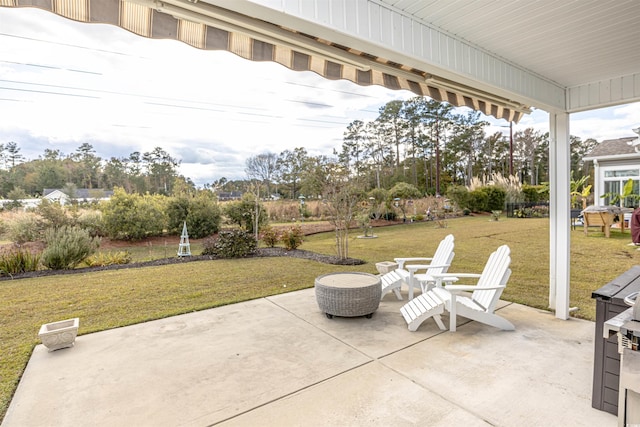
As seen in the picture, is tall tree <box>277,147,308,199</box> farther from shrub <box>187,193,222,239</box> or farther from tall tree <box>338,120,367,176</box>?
shrub <box>187,193,222,239</box>

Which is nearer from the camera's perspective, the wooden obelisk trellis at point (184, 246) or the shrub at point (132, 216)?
the wooden obelisk trellis at point (184, 246)

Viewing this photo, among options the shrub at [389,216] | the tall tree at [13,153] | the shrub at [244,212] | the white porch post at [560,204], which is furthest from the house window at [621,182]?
the tall tree at [13,153]

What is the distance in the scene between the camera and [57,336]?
3074 mm

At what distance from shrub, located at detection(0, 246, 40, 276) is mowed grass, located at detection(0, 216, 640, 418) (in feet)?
2.27

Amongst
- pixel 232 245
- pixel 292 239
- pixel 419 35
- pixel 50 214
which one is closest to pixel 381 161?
pixel 292 239

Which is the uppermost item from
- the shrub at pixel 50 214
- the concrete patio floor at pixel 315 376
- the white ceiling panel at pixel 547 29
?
the white ceiling panel at pixel 547 29

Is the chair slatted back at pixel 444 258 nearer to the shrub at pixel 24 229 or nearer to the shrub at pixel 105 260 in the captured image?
the shrub at pixel 105 260

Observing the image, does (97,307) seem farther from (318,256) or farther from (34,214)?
(34,214)

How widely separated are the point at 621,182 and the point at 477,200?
598 centimetres

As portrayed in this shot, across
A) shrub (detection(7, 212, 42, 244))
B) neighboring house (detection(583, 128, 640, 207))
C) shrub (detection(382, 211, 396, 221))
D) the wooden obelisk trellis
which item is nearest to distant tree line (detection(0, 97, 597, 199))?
shrub (detection(382, 211, 396, 221))

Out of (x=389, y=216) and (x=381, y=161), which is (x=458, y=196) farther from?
(x=381, y=161)

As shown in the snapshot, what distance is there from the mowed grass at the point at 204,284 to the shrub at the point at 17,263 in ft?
2.27

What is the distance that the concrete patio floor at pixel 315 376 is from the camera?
2127mm

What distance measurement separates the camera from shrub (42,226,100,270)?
6766 mm
